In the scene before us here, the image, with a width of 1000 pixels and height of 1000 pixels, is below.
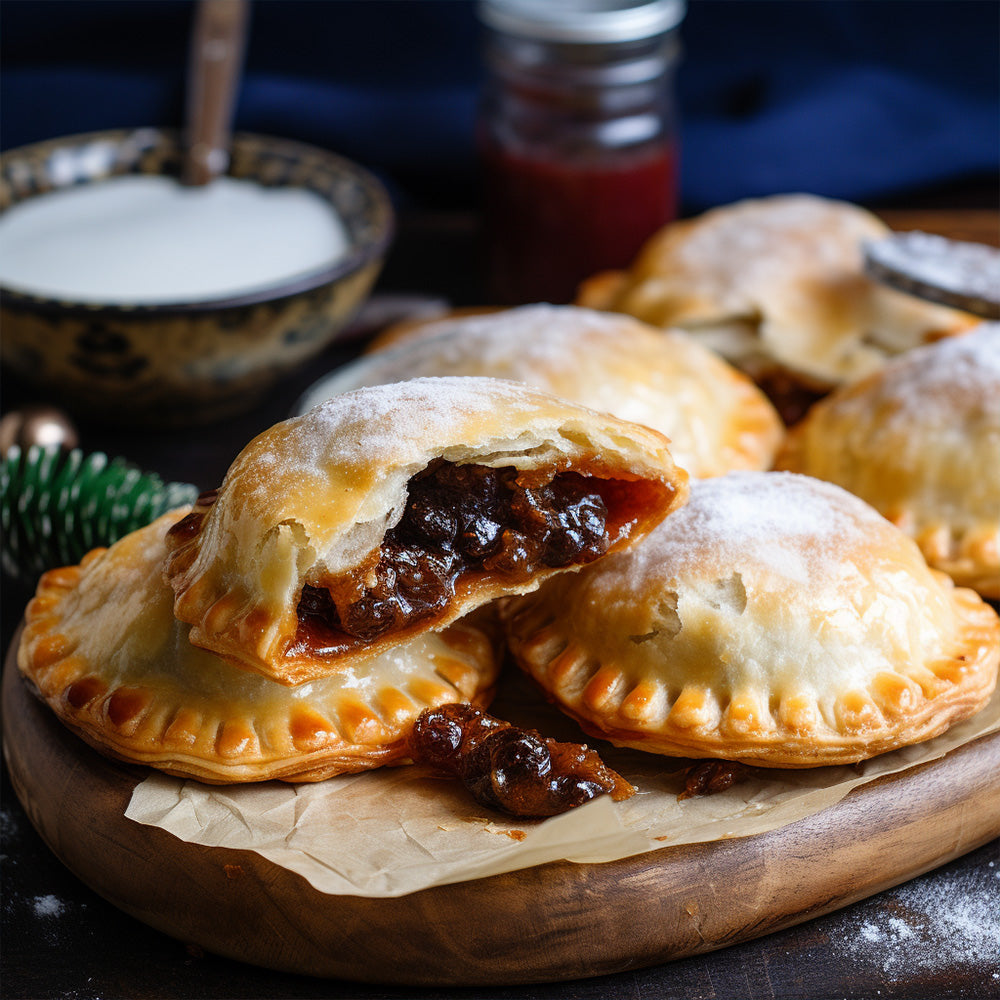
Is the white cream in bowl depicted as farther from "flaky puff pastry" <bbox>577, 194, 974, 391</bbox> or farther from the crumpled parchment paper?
the crumpled parchment paper

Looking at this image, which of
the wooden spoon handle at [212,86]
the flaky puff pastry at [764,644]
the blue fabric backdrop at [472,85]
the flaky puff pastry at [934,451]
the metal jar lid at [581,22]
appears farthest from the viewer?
the blue fabric backdrop at [472,85]

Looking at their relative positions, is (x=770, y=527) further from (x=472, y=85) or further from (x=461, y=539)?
(x=472, y=85)

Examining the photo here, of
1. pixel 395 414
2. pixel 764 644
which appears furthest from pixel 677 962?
pixel 395 414

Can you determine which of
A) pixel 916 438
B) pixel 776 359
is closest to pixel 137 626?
pixel 916 438

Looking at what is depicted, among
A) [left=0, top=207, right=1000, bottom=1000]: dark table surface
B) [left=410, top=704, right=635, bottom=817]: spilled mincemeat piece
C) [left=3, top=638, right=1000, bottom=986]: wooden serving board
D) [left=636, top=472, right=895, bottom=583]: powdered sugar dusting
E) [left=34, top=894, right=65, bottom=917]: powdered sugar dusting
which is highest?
[left=636, top=472, right=895, bottom=583]: powdered sugar dusting

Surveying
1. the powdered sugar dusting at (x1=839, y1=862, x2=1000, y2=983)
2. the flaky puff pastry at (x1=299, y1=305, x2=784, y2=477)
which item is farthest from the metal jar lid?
the powdered sugar dusting at (x1=839, y1=862, x2=1000, y2=983)

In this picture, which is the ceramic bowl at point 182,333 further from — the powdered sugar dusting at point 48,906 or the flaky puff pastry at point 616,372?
the powdered sugar dusting at point 48,906

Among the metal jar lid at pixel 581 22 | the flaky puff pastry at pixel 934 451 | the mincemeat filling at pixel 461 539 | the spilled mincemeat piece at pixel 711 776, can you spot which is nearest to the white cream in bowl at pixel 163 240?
the metal jar lid at pixel 581 22
